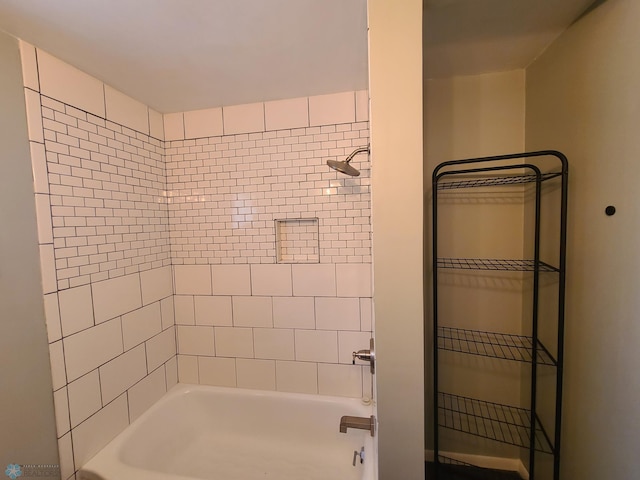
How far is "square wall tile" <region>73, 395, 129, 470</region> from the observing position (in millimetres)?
1223

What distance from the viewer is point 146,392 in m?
1.60

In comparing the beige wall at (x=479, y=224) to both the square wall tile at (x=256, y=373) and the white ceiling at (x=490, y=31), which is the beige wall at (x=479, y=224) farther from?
the square wall tile at (x=256, y=373)

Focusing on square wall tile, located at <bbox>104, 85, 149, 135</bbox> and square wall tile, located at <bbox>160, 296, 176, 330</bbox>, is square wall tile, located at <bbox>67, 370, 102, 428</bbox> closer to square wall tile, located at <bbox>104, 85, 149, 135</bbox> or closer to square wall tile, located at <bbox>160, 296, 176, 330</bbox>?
square wall tile, located at <bbox>160, 296, 176, 330</bbox>

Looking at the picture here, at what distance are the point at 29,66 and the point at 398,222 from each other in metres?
1.56

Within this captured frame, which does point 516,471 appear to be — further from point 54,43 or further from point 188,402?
point 54,43

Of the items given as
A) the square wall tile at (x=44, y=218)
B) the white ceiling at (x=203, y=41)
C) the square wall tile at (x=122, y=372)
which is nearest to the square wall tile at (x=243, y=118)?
the white ceiling at (x=203, y=41)

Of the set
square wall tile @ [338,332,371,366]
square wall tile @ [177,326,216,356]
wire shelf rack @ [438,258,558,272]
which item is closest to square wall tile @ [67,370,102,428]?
square wall tile @ [177,326,216,356]

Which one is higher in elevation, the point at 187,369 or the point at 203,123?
the point at 203,123

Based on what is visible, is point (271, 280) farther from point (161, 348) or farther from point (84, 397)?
point (84, 397)

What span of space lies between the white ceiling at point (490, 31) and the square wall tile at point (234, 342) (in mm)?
1837

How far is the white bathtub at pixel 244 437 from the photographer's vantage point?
149cm

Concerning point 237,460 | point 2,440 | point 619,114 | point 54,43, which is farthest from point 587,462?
point 54,43

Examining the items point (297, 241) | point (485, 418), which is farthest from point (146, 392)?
point (485, 418)

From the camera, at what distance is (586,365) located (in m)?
1.03
